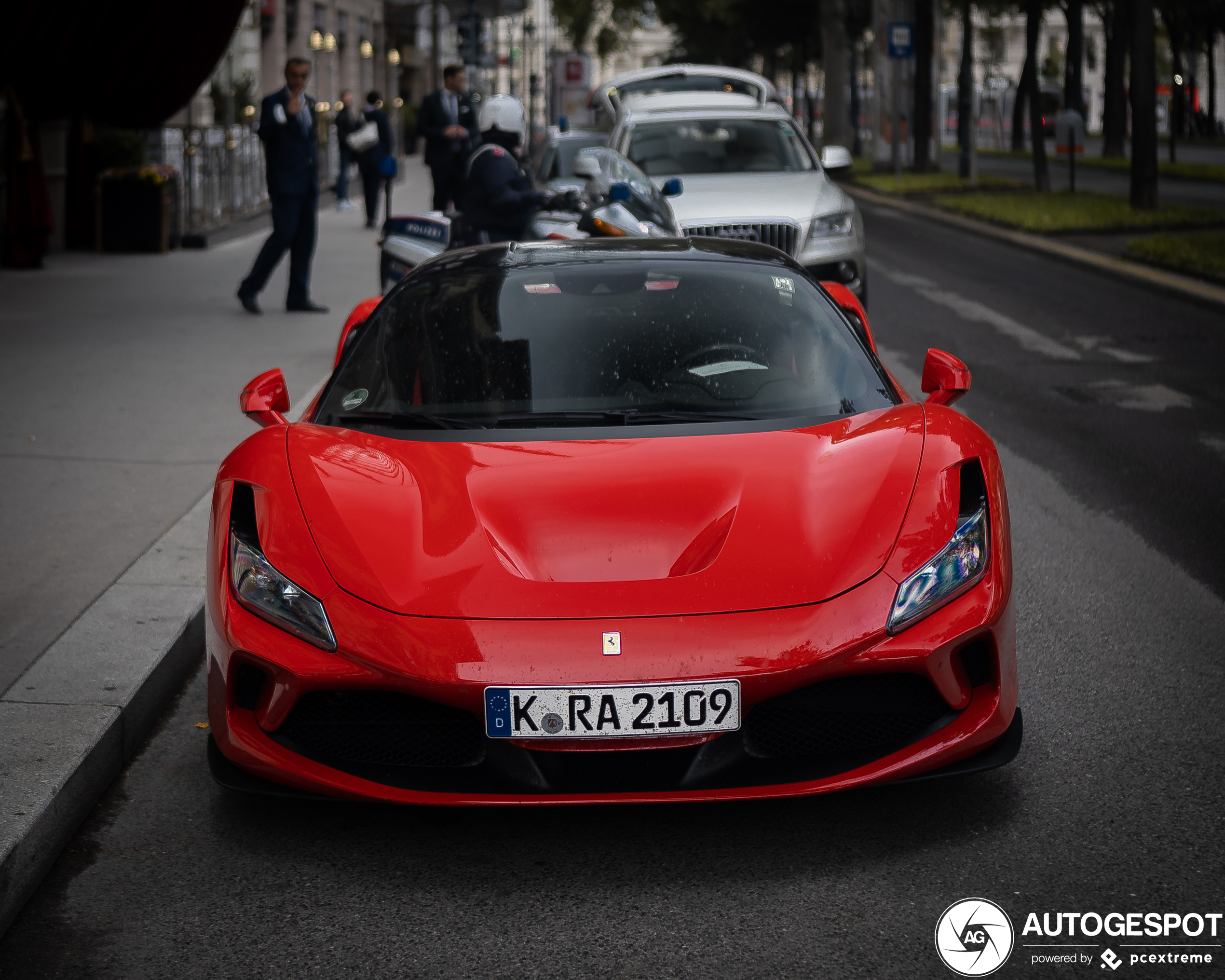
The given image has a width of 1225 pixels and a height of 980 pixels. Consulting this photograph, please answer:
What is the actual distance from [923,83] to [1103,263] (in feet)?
64.8

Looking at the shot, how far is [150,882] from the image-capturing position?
3.17 metres

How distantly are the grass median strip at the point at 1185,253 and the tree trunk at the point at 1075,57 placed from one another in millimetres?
20142

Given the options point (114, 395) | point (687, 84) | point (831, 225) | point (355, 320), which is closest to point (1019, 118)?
point (687, 84)

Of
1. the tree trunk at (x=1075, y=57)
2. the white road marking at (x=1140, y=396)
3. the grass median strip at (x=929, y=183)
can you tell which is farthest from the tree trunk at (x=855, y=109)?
the white road marking at (x=1140, y=396)

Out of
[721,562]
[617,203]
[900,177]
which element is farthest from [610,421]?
[900,177]

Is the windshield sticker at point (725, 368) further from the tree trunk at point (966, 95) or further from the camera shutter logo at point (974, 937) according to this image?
the tree trunk at point (966, 95)

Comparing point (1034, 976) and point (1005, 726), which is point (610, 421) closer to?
point (1005, 726)

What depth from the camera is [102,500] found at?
6145mm

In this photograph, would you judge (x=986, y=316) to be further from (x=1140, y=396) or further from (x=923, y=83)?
(x=923, y=83)

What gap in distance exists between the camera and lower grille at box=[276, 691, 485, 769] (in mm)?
Result: 3131

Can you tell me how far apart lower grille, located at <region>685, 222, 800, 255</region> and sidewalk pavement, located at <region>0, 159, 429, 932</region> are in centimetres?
297

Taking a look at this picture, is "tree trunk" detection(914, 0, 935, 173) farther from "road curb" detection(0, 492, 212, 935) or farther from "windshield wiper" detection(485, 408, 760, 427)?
"windshield wiper" detection(485, 408, 760, 427)

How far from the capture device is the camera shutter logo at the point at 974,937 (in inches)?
109

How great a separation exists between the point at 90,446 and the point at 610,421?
4119 millimetres
